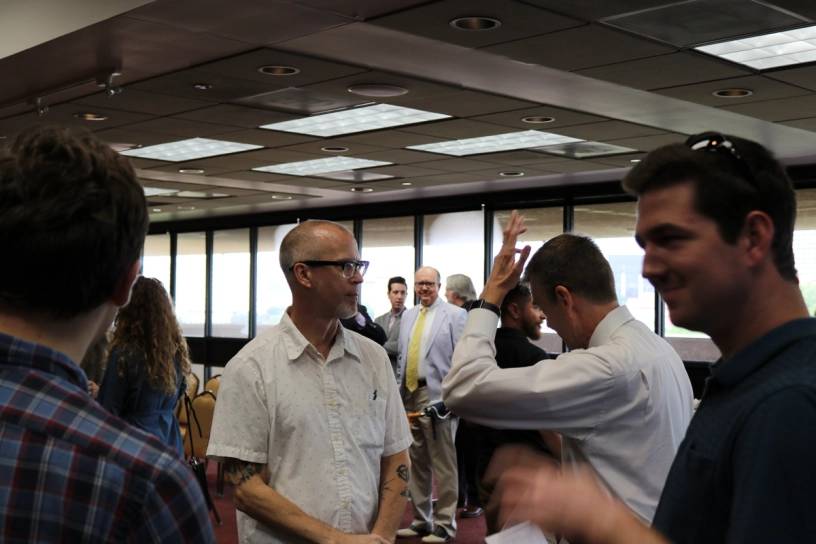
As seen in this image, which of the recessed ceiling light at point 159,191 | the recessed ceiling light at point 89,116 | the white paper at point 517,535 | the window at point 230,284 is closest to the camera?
the white paper at point 517,535

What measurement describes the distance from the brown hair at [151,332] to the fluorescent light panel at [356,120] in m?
2.89

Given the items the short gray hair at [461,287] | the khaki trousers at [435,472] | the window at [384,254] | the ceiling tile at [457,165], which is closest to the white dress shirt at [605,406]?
the khaki trousers at [435,472]

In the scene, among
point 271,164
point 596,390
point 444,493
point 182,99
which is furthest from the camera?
point 271,164

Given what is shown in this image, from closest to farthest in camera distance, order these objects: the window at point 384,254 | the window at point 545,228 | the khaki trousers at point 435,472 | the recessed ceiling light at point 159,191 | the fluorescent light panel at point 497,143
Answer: the khaki trousers at point 435,472 → the fluorescent light panel at point 497,143 → the window at point 545,228 → the recessed ceiling light at point 159,191 → the window at point 384,254

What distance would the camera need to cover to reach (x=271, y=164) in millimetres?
9938

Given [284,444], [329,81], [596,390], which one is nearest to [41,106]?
[329,81]

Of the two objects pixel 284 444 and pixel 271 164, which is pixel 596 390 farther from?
pixel 271 164

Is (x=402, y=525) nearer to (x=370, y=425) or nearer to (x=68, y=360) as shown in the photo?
(x=370, y=425)

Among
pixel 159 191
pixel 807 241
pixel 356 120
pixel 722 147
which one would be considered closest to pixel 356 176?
pixel 159 191

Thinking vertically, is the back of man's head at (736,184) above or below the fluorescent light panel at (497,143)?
below

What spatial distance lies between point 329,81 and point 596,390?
13.7ft

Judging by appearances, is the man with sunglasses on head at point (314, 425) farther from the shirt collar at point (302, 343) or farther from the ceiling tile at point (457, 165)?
the ceiling tile at point (457, 165)

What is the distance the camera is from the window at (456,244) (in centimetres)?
1246

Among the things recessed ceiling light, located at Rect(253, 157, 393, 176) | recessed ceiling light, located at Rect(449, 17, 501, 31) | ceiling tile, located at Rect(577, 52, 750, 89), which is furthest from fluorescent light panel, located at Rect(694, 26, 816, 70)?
recessed ceiling light, located at Rect(253, 157, 393, 176)
